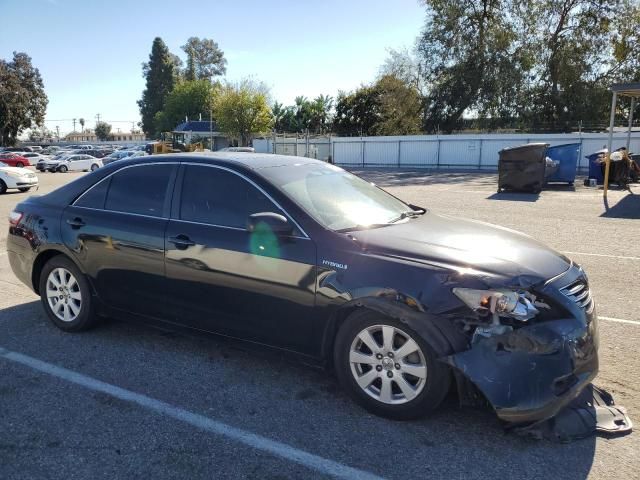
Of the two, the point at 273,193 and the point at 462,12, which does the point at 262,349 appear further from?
the point at 462,12

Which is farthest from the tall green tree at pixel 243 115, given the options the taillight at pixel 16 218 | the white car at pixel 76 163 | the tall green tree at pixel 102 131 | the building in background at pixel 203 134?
the tall green tree at pixel 102 131

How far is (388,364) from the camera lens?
3102mm

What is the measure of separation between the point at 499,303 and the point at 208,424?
1.86 metres

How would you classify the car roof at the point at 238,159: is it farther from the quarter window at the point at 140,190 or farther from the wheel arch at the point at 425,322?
the wheel arch at the point at 425,322

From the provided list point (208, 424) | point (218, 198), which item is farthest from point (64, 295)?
point (208, 424)

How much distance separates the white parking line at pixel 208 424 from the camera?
8.90ft

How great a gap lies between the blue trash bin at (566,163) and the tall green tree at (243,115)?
36.4m

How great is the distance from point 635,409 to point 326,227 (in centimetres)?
230

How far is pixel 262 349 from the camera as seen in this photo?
3613 mm

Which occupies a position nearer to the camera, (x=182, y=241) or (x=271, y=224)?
(x=271, y=224)

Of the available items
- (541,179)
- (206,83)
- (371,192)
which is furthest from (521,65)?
(206,83)

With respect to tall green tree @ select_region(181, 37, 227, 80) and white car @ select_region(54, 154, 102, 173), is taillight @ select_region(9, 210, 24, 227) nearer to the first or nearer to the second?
white car @ select_region(54, 154, 102, 173)

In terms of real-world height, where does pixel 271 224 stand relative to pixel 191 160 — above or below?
below

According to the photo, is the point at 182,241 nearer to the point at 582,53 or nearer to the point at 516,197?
the point at 516,197
